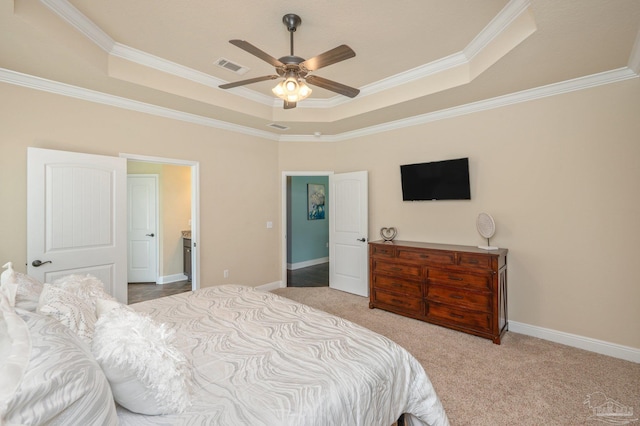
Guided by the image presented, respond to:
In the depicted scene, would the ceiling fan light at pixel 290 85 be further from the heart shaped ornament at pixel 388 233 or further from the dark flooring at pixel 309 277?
the dark flooring at pixel 309 277

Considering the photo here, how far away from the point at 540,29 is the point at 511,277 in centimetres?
256

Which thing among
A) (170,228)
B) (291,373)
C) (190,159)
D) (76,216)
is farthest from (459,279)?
(170,228)

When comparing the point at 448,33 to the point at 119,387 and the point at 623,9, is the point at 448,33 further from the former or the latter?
A: the point at 119,387

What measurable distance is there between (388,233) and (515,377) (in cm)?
232

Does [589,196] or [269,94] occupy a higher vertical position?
[269,94]

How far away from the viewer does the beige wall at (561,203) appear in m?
2.79

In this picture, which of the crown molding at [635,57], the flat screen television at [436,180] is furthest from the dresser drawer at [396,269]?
the crown molding at [635,57]

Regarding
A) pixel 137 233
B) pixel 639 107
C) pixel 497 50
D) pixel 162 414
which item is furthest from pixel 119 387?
pixel 137 233

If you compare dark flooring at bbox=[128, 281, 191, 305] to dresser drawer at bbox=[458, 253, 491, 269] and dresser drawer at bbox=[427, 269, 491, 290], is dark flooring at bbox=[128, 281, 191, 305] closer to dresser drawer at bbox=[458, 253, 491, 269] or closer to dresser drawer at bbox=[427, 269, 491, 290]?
dresser drawer at bbox=[427, 269, 491, 290]

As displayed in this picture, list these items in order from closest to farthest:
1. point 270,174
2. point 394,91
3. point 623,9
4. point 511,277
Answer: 1. point 623,9
2. point 511,277
3. point 394,91
4. point 270,174

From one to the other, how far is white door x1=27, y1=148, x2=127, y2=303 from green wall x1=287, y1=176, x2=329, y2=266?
3.83 metres

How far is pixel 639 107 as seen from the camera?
271cm

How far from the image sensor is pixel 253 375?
4.39 feet

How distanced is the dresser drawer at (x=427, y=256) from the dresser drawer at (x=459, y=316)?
526 millimetres
